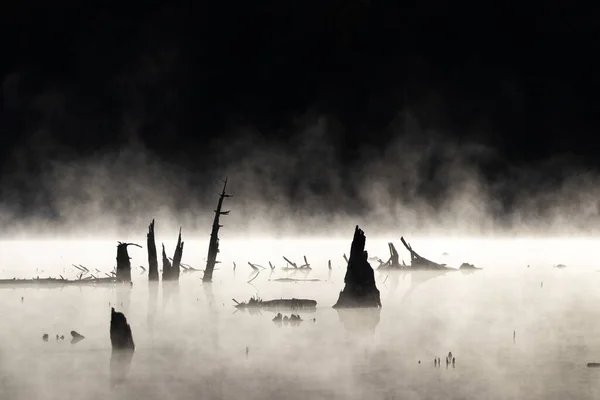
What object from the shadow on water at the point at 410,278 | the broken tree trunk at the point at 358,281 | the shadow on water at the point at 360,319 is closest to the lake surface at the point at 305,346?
the shadow on water at the point at 360,319

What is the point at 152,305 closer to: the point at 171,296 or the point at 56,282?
the point at 171,296

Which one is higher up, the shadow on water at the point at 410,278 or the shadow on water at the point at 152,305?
the shadow on water at the point at 410,278

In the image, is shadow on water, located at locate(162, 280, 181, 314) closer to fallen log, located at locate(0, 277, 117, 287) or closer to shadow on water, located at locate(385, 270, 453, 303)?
fallen log, located at locate(0, 277, 117, 287)

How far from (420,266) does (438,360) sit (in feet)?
188

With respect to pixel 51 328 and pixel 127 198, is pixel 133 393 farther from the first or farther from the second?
pixel 127 198

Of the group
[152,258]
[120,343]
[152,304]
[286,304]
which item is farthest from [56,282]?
[120,343]

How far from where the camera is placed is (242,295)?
200 feet

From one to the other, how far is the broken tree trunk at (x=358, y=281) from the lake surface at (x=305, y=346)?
42.6 inches

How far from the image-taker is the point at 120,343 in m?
35.2

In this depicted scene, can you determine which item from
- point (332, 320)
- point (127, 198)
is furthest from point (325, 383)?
point (127, 198)

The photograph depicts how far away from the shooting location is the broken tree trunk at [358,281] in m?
48.8

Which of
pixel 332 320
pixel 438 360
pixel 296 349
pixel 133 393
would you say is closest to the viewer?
pixel 133 393

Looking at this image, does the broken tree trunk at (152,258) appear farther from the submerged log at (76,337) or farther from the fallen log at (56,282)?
the submerged log at (76,337)

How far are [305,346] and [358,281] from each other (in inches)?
514
